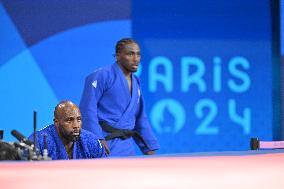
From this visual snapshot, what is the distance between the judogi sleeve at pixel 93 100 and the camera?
15.0 feet

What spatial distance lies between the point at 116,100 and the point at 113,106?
4cm

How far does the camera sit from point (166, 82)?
21.4ft

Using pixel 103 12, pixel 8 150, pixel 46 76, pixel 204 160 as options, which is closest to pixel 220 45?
pixel 103 12

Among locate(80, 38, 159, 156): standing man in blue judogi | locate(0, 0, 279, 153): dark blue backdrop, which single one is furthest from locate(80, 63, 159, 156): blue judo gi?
locate(0, 0, 279, 153): dark blue backdrop

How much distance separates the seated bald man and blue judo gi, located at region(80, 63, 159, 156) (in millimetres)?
634

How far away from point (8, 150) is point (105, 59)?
12.9 feet

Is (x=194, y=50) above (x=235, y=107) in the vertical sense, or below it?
above

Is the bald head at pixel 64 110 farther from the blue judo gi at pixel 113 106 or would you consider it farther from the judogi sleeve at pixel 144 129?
the judogi sleeve at pixel 144 129

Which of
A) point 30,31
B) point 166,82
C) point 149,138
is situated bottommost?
point 149,138

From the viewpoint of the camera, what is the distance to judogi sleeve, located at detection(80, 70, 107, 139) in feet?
15.0

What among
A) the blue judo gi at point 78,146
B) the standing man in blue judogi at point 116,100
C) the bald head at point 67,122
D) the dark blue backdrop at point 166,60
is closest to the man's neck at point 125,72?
the standing man in blue judogi at point 116,100

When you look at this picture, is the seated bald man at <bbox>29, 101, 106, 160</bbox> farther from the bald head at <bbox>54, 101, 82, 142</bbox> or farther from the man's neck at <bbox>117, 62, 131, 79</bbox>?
the man's neck at <bbox>117, 62, 131, 79</bbox>

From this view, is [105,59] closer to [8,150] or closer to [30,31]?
[30,31]

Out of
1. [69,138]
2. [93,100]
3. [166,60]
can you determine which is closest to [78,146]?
[69,138]
